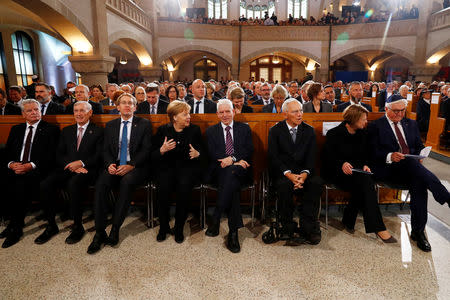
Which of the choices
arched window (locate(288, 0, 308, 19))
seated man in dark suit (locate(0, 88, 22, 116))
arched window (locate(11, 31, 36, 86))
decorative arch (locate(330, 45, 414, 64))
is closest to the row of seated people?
seated man in dark suit (locate(0, 88, 22, 116))

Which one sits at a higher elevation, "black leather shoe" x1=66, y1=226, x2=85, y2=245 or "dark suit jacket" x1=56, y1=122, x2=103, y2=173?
"dark suit jacket" x1=56, y1=122, x2=103, y2=173

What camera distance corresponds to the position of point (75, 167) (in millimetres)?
2932

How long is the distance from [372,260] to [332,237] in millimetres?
432

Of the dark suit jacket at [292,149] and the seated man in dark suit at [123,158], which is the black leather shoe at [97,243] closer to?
the seated man in dark suit at [123,158]

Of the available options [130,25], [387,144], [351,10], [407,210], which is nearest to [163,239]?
[387,144]

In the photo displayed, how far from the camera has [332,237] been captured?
2.81m

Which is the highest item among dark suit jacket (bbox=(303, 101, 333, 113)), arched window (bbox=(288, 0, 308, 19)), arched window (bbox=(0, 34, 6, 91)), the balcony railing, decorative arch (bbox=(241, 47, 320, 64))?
arched window (bbox=(288, 0, 308, 19))

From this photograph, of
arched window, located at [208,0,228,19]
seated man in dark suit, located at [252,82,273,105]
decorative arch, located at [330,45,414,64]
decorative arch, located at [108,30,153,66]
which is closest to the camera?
seated man in dark suit, located at [252,82,273,105]

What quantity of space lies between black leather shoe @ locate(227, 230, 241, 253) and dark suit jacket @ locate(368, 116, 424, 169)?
1.65 meters

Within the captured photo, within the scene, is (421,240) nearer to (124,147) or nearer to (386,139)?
Answer: (386,139)

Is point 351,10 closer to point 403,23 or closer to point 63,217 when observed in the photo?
point 403,23

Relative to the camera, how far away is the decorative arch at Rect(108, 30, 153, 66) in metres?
9.82

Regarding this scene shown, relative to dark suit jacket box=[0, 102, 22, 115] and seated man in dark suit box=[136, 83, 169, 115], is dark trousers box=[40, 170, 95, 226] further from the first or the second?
dark suit jacket box=[0, 102, 22, 115]

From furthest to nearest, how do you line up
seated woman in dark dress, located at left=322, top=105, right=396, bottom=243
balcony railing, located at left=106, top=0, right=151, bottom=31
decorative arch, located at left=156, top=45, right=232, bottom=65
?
decorative arch, located at left=156, top=45, right=232, bottom=65 < balcony railing, located at left=106, top=0, right=151, bottom=31 < seated woman in dark dress, located at left=322, top=105, right=396, bottom=243
